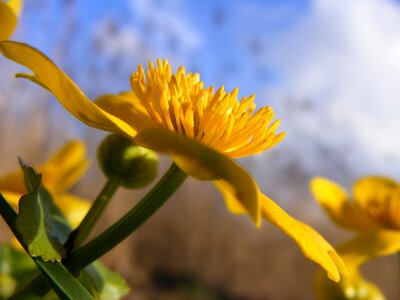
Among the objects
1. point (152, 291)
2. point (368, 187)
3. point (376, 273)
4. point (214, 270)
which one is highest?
point (376, 273)

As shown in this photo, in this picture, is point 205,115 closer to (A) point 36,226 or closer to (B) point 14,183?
(A) point 36,226

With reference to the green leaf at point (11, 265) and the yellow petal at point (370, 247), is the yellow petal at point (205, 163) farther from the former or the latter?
the yellow petal at point (370, 247)

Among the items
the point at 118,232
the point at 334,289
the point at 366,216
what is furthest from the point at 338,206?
the point at 118,232

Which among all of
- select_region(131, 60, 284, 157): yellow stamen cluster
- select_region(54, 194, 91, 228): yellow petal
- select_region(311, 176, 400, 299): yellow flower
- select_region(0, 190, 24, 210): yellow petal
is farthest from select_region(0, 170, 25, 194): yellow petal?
select_region(311, 176, 400, 299): yellow flower

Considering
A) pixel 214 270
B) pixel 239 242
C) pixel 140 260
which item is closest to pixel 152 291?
pixel 140 260

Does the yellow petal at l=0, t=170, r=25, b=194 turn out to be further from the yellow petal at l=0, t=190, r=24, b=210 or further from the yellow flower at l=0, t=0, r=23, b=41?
the yellow flower at l=0, t=0, r=23, b=41

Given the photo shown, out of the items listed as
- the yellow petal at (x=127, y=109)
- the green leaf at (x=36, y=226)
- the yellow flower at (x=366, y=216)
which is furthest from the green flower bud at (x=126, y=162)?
the yellow flower at (x=366, y=216)

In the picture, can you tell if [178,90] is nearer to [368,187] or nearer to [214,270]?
[368,187]
